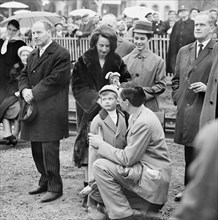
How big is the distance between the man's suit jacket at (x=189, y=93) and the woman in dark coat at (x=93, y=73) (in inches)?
25.6

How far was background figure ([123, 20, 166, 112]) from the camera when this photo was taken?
6.46 metres

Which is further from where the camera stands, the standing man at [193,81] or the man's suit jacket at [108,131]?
the standing man at [193,81]

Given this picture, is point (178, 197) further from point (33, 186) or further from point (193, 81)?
point (33, 186)

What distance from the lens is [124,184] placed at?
5172 mm

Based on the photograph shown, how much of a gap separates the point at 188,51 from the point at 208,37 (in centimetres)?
33

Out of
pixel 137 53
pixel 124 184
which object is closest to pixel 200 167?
pixel 124 184

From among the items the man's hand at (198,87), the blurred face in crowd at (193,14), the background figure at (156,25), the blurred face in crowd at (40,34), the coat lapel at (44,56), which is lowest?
the background figure at (156,25)

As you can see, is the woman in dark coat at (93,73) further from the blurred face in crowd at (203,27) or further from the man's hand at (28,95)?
the blurred face in crowd at (203,27)

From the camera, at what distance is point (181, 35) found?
13.4 meters

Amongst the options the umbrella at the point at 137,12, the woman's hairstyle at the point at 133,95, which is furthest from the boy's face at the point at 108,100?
the umbrella at the point at 137,12

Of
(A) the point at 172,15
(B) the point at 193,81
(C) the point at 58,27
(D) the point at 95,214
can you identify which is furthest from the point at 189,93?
(C) the point at 58,27

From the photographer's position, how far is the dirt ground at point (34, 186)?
5.82 metres

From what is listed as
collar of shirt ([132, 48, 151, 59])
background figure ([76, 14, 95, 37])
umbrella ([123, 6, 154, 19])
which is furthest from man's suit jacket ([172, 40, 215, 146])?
umbrella ([123, 6, 154, 19])

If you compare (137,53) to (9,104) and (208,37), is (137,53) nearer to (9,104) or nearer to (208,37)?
(208,37)
